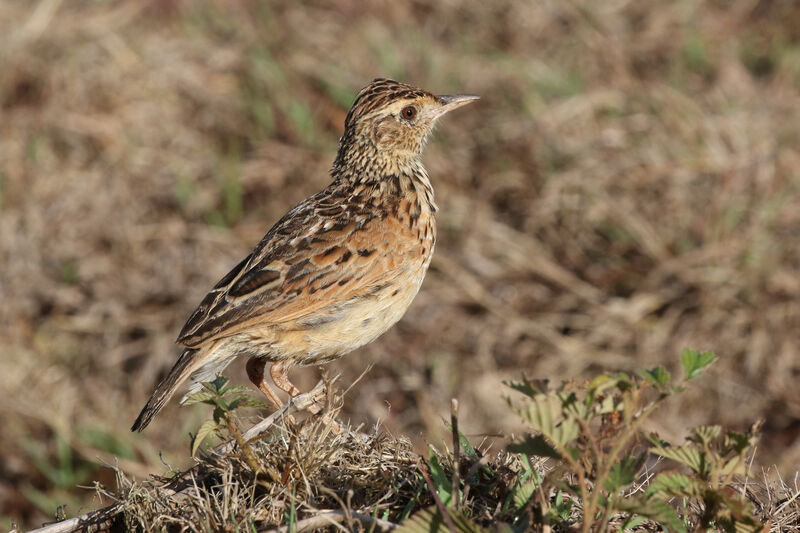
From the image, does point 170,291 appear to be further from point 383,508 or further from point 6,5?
point 383,508

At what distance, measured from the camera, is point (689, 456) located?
295 cm

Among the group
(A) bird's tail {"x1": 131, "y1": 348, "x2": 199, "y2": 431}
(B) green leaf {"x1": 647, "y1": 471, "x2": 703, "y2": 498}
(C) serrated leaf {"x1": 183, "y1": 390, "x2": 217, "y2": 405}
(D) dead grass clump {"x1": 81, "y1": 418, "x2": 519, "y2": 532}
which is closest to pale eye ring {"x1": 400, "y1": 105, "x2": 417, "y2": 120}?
(A) bird's tail {"x1": 131, "y1": 348, "x2": 199, "y2": 431}

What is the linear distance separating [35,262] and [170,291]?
1163 millimetres

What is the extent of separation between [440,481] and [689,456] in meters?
0.79

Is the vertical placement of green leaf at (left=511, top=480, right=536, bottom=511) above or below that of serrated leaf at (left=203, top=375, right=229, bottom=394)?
below

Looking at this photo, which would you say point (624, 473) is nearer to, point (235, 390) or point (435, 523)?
point (435, 523)

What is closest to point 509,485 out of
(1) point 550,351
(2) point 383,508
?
(2) point 383,508

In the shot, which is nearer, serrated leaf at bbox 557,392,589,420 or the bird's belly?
A: serrated leaf at bbox 557,392,589,420

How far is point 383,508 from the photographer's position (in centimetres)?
330

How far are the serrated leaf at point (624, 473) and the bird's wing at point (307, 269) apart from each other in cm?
197

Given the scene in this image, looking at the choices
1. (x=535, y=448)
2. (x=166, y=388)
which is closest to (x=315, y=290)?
(x=166, y=388)

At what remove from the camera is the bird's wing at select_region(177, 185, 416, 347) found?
4.45 m

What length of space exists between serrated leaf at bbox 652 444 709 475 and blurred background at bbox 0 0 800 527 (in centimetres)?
380

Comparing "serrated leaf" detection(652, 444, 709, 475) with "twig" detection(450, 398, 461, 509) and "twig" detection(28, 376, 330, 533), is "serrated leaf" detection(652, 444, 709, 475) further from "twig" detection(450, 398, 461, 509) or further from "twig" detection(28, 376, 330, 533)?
"twig" detection(28, 376, 330, 533)
